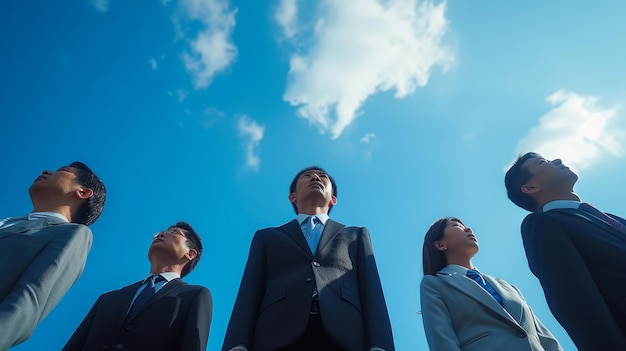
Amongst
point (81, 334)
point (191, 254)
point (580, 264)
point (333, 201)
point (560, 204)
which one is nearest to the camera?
point (580, 264)

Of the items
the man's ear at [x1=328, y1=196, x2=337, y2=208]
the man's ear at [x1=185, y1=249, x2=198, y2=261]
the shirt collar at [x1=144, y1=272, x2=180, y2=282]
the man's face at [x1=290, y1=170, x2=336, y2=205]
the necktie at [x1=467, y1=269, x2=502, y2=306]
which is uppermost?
the man's ear at [x1=328, y1=196, x2=337, y2=208]

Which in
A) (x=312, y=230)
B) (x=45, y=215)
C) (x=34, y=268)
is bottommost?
(x=34, y=268)

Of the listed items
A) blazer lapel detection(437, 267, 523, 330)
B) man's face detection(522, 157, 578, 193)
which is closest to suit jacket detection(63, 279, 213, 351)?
blazer lapel detection(437, 267, 523, 330)

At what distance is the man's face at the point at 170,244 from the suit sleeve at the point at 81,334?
915 mm

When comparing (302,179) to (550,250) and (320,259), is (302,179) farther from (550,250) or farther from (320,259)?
(550,250)

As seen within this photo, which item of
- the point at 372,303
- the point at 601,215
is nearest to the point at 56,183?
the point at 372,303

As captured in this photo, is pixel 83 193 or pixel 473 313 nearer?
pixel 473 313

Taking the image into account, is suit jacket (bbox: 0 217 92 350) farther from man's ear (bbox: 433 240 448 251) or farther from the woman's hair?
man's ear (bbox: 433 240 448 251)

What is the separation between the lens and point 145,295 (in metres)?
4.61

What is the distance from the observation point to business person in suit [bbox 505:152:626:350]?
3188mm

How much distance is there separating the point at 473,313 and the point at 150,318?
A: 285 cm

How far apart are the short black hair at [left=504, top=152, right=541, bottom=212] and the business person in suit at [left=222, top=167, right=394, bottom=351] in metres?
2.03

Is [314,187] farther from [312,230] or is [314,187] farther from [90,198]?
[90,198]

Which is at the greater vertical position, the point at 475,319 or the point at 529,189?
the point at 529,189
